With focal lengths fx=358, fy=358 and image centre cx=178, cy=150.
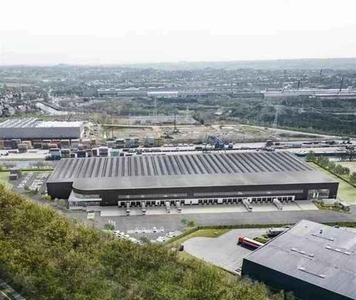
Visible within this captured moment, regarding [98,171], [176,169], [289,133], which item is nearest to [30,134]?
[98,171]

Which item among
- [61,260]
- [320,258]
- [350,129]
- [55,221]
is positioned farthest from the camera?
[350,129]

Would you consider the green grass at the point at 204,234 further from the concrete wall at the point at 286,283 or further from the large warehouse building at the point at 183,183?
the concrete wall at the point at 286,283

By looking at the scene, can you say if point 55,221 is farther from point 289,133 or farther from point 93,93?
point 93,93

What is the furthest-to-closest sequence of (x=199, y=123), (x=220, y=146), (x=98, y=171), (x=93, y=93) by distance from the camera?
(x=93, y=93), (x=199, y=123), (x=220, y=146), (x=98, y=171)

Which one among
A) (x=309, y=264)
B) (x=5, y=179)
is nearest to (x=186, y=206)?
(x=309, y=264)

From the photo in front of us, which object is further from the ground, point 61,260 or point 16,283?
point 61,260

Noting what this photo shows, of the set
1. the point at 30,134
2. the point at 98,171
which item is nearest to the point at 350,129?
the point at 98,171

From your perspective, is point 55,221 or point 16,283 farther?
point 55,221
